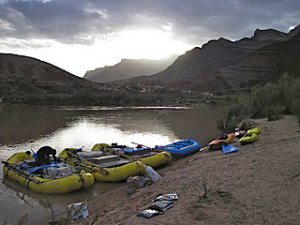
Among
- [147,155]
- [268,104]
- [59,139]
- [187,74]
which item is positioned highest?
[187,74]

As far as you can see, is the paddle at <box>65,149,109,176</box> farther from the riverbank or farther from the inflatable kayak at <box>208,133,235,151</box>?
the inflatable kayak at <box>208,133,235,151</box>

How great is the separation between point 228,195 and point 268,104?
1397 cm

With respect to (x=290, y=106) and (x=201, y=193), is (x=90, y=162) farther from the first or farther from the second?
(x=290, y=106)

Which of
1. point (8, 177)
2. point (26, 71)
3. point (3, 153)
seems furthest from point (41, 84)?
point (8, 177)

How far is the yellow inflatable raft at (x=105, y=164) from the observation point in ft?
35.1

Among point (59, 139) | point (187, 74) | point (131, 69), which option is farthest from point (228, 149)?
point (131, 69)

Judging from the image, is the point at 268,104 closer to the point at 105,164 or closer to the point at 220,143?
the point at 220,143

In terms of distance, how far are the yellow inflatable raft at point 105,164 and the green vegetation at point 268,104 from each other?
7.44m

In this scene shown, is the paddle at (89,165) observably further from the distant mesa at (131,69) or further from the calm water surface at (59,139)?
the distant mesa at (131,69)

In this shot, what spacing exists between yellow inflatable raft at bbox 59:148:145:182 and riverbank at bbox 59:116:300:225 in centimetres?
78

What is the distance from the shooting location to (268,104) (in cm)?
1917

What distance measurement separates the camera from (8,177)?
444 inches

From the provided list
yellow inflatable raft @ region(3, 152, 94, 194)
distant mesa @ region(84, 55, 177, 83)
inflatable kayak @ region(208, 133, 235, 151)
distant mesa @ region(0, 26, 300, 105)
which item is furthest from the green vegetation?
distant mesa @ region(84, 55, 177, 83)

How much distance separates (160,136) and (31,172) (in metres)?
11.2
